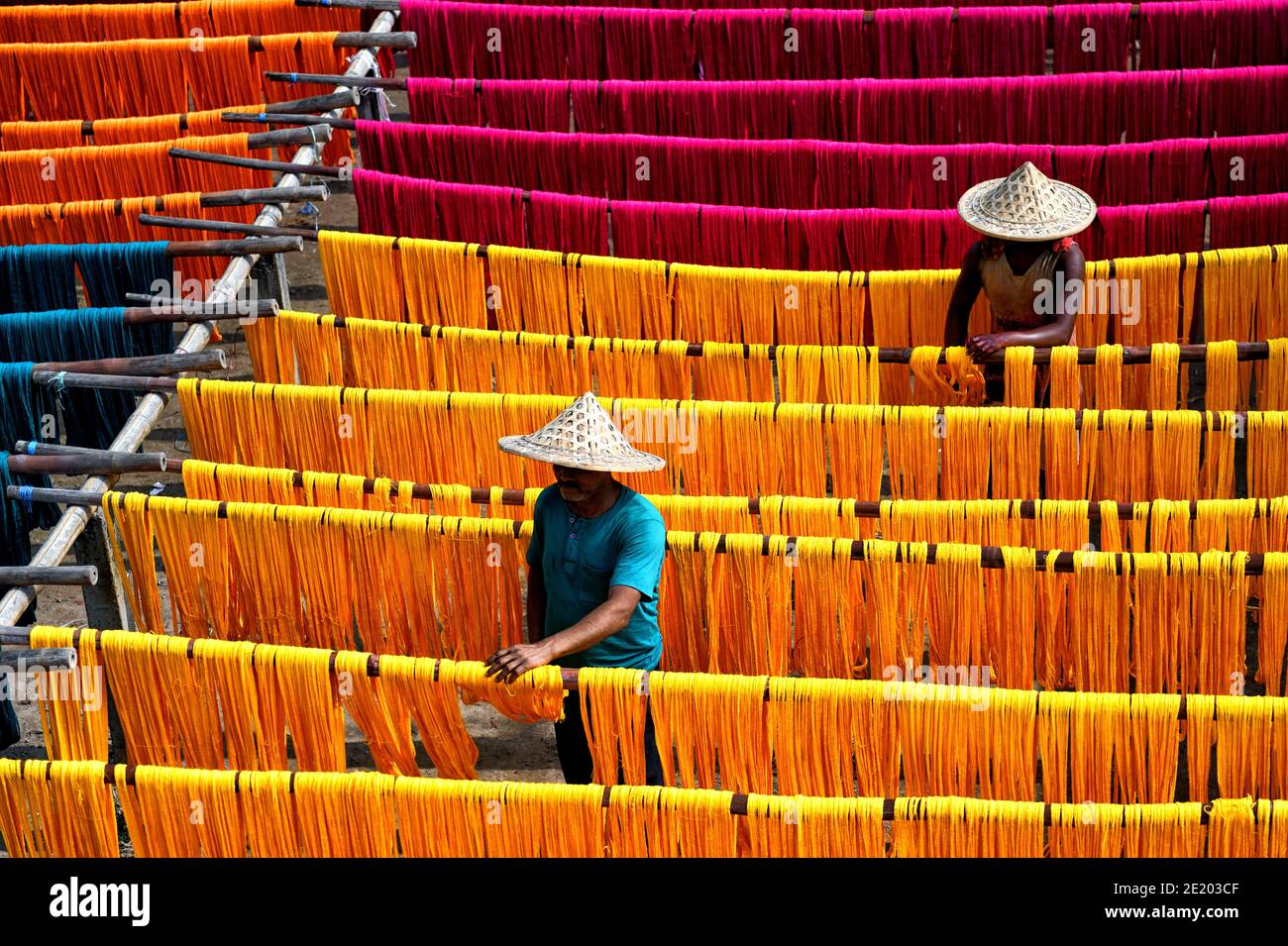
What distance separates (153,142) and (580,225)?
2.86 meters

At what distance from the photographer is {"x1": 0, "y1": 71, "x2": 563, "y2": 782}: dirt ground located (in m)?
7.79

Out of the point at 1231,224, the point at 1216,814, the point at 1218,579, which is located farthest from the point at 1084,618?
the point at 1231,224

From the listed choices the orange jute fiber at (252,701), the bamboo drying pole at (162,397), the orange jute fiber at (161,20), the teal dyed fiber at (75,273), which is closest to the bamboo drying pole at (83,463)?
the bamboo drying pole at (162,397)

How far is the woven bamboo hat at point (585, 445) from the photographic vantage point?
241 inches

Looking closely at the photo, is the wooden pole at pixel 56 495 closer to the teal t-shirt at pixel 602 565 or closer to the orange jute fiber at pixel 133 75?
the teal t-shirt at pixel 602 565

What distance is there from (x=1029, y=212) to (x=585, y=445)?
8.99 ft

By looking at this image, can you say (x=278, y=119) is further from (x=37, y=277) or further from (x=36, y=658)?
(x=36, y=658)

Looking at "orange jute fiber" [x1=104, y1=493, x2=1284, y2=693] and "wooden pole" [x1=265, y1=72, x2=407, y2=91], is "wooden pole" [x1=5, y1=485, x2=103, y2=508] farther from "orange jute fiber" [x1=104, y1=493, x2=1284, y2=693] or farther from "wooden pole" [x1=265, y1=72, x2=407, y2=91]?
"wooden pole" [x1=265, y1=72, x2=407, y2=91]

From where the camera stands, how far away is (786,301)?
8453 millimetres

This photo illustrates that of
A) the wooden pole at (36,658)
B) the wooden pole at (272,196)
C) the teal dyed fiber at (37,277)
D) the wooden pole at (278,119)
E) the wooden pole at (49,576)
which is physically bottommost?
the wooden pole at (36,658)

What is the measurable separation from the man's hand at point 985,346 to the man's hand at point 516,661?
2.66 meters

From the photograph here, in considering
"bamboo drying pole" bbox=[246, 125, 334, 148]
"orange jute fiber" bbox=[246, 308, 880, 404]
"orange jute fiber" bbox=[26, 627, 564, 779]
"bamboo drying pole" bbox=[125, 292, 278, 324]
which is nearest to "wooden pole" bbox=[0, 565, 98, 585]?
"orange jute fiber" bbox=[26, 627, 564, 779]

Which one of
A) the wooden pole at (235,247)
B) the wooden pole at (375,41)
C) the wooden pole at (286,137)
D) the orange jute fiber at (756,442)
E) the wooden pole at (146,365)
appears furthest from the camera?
the wooden pole at (375,41)

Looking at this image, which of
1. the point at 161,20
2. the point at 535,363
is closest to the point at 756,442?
the point at 535,363
